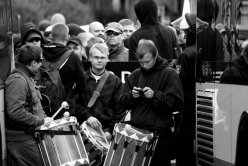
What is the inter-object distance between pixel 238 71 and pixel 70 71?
3.33 m

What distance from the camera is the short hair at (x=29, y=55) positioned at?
8852mm

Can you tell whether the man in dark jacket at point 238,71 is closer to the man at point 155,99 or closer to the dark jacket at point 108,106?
the man at point 155,99

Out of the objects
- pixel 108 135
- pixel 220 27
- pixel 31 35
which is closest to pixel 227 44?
pixel 220 27

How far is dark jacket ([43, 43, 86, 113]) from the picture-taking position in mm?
10297

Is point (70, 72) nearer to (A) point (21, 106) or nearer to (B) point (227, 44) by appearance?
(A) point (21, 106)

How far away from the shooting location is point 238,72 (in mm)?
7492

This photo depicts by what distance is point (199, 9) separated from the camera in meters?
9.23

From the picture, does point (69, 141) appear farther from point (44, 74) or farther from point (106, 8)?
point (106, 8)

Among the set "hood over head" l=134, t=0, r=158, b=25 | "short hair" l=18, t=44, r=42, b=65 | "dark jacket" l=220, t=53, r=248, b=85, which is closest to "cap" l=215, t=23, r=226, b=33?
"dark jacket" l=220, t=53, r=248, b=85

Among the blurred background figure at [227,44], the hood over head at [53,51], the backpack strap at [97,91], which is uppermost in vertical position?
the blurred background figure at [227,44]

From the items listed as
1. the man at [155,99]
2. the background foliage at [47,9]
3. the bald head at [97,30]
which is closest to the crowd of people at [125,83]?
the man at [155,99]

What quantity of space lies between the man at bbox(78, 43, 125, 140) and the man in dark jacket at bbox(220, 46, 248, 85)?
2533 mm

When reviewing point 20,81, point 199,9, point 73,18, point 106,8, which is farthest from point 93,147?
point 73,18

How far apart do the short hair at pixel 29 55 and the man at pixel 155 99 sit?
3.49ft
